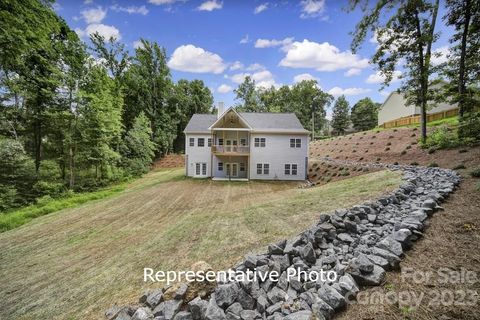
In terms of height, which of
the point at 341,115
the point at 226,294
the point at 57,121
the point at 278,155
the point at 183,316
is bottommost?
the point at 183,316

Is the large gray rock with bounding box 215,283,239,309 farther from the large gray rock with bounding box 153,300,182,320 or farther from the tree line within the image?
→ the tree line

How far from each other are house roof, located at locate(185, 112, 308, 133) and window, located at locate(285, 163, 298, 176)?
328 cm

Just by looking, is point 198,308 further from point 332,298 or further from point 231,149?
point 231,149

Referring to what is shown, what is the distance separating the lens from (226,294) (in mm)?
3008

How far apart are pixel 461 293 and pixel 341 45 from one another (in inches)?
670

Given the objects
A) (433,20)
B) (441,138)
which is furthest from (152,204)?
(433,20)

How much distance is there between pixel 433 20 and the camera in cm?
1403

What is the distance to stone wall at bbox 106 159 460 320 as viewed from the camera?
8.91ft

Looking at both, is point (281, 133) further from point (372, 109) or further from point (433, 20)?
point (372, 109)

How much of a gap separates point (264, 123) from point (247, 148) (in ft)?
10.6

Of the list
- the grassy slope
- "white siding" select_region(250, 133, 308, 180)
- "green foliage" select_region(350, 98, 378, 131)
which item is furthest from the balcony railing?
"green foliage" select_region(350, 98, 378, 131)

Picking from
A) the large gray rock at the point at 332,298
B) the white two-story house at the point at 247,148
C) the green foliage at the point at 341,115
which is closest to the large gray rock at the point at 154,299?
the large gray rock at the point at 332,298

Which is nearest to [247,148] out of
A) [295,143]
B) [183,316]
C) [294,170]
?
[295,143]

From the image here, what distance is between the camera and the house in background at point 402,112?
87.8 ft
